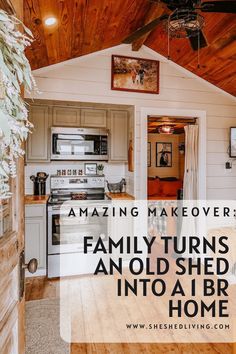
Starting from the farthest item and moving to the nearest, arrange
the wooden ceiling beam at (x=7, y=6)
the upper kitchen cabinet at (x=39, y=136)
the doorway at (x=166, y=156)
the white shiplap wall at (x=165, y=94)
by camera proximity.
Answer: the doorway at (x=166, y=156) < the upper kitchen cabinet at (x=39, y=136) < the white shiplap wall at (x=165, y=94) < the wooden ceiling beam at (x=7, y=6)

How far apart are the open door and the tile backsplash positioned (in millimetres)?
2818

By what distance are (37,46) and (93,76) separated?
0.88 m

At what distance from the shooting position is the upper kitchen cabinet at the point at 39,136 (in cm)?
351

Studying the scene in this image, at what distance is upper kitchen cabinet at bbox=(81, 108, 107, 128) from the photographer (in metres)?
3.70

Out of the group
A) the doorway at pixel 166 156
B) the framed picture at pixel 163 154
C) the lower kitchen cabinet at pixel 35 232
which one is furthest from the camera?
the framed picture at pixel 163 154

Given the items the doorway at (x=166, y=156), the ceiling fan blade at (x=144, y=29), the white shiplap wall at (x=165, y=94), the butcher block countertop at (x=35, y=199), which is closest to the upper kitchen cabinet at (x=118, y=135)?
the white shiplap wall at (x=165, y=94)

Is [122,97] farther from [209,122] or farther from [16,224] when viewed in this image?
[16,224]

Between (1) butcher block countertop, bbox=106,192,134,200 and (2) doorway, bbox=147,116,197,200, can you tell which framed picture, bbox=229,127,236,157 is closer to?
(1) butcher block countertop, bbox=106,192,134,200

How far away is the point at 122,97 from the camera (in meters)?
3.59

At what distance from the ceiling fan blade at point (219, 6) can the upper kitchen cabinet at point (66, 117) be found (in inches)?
83.6

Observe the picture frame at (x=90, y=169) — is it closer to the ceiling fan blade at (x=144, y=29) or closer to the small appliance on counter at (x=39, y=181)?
the small appliance on counter at (x=39, y=181)

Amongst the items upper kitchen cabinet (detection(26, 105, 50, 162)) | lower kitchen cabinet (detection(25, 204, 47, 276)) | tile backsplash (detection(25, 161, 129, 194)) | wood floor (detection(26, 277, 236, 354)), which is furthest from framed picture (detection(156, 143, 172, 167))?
wood floor (detection(26, 277, 236, 354))

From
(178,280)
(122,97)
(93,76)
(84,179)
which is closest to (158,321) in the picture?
(178,280)

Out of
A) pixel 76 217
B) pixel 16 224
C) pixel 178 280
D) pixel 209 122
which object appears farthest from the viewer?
pixel 209 122
